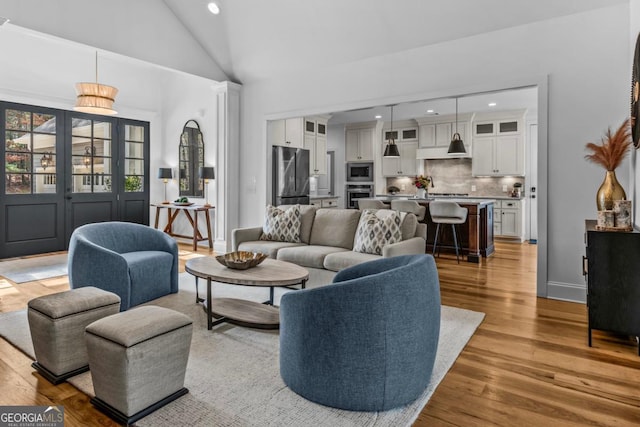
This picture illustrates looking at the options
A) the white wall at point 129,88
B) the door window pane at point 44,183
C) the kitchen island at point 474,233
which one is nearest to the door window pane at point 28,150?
the door window pane at point 44,183

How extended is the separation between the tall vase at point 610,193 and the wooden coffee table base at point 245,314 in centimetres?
260

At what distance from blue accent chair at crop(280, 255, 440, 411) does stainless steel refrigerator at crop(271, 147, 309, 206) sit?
457 cm

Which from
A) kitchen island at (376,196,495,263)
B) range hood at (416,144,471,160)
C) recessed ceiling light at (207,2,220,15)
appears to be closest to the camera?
recessed ceiling light at (207,2,220,15)

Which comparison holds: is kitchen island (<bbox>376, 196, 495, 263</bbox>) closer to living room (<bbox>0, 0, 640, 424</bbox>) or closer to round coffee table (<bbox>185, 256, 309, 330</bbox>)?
living room (<bbox>0, 0, 640, 424</bbox>)

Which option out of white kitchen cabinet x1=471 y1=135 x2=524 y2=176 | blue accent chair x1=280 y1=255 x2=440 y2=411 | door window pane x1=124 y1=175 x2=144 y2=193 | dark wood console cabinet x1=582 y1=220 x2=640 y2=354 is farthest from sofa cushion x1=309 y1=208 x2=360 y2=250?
white kitchen cabinet x1=471 y1=135 x2=524 y2=176

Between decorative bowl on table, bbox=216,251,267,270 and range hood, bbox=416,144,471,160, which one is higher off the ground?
range hood, bbox=416,144,471,160

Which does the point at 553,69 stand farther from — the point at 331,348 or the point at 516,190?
the point at 516,190

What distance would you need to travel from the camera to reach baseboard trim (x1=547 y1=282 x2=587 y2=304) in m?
3.79

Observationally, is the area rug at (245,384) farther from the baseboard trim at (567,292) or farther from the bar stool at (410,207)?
the bar stool at (410,207)

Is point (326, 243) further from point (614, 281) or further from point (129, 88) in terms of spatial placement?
point (129, 88)

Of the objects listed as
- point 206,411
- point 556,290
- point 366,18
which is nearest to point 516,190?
point 556,290

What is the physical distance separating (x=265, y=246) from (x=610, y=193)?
10.7ft

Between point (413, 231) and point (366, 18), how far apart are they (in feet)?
8.13

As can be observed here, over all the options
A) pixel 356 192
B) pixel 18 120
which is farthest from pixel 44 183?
pixel 356 192
